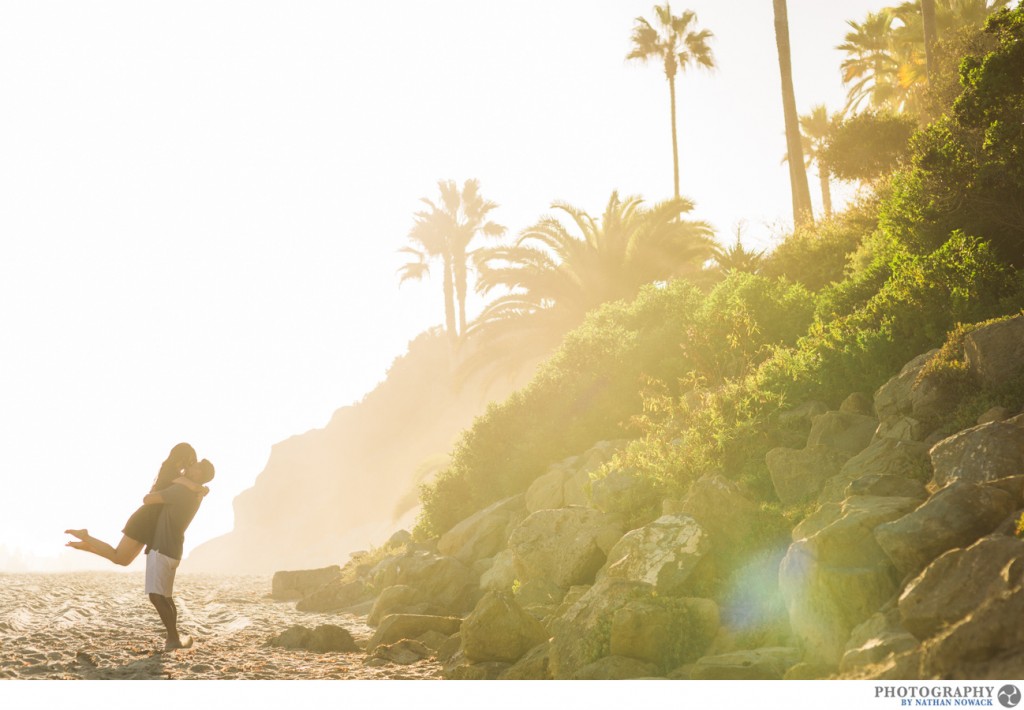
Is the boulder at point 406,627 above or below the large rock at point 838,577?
below

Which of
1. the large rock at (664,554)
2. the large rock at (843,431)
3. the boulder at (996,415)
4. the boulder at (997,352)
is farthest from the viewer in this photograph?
the large rock at (843,431)

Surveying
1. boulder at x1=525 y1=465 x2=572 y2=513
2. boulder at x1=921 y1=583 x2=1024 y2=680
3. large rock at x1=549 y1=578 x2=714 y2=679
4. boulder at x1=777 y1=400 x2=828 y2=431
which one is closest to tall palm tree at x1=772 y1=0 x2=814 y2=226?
boulder at x1=525 y1=465 x2=572 y2=513

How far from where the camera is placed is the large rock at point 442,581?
1329 cm

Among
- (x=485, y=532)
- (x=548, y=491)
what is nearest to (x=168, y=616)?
(x=485, y=532)

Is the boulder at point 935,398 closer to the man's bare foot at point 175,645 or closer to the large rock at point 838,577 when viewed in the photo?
the large rock at point 838,577

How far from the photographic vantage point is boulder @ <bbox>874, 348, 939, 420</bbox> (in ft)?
30.4

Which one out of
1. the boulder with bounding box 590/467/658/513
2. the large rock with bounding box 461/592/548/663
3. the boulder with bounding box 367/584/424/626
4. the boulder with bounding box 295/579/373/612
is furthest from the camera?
the boulder with bounding box 295/579/373/612

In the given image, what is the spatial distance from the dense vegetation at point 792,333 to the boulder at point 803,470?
38 cm

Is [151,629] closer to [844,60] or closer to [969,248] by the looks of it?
[969,248]

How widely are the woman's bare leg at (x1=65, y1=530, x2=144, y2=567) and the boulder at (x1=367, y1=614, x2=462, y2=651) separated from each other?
2.96 metres

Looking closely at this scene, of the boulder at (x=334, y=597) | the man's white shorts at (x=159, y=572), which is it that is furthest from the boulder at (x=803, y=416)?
the boulder at (x=334, y=597)

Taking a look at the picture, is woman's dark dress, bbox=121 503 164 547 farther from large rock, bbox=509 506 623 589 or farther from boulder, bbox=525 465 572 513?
boulder, bbox=525 465 572 513

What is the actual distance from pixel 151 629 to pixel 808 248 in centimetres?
1514

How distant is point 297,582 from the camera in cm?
2078
